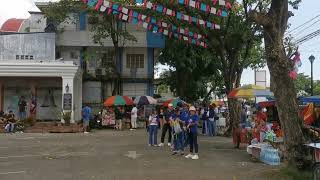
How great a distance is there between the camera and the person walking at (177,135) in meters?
18.6

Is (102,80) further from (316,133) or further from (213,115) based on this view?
(316,133)

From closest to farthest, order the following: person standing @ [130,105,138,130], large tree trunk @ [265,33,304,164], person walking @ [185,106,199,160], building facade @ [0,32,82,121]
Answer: large tree trunk @ [265,33,304,164] < person walking @ [185,106,199,160] < building facade @ [0,32,82,121] < person standing @ [130,105,138,130]

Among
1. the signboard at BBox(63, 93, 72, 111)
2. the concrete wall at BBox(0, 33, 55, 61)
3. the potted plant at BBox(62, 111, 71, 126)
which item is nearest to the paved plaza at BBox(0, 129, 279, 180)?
the potted plant at BBox(62, 111, 71, 126)

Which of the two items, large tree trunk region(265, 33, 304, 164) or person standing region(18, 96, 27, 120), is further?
person standing region(18, 96, 27, 120)

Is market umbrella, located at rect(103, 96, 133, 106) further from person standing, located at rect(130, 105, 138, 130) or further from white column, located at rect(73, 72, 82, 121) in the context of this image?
white column, located at rect(73, 72, 82, 121)

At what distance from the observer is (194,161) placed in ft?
55.4

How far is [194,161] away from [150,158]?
61.2 inches

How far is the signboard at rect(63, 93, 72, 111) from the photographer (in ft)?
111

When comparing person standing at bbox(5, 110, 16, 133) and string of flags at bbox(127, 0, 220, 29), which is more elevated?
string of flags at bbox(127, 0, 220, 29)

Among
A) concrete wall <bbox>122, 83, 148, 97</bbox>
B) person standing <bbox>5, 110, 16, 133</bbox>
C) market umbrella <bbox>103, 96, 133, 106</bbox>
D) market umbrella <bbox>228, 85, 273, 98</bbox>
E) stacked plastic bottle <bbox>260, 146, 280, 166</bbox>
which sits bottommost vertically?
stacked plastic bottle <bbox>260, 146, 280, 166</bbox>

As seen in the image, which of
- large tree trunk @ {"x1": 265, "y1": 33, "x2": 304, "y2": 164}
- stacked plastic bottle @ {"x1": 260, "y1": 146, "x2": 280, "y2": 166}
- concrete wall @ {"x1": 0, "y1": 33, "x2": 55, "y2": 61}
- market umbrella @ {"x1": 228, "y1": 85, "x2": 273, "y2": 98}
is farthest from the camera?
concrete wall @ {"x1": 0, "y1": 33, "x2": 55, "y2": 61}

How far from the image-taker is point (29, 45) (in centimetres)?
3878

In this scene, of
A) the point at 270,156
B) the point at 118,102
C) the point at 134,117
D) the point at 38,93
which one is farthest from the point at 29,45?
the point at 270,156

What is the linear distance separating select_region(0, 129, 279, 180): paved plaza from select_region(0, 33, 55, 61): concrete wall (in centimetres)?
1698
